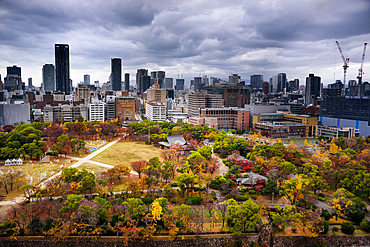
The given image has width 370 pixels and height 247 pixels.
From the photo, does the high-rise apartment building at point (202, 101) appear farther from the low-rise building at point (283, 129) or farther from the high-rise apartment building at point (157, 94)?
the low-rise building at point (283, 129)

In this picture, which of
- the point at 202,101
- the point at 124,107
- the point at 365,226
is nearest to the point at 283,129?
the point at 202,101

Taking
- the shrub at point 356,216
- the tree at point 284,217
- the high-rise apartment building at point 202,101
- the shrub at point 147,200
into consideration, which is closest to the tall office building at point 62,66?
the high-rise apartment building at point 202,101

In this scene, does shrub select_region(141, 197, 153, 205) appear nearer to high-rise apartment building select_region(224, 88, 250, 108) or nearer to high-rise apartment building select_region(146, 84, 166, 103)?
high-rise apartment building select_region(224, 88, 250, 108)

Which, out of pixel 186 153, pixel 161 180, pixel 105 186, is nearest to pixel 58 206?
pixel 105 186

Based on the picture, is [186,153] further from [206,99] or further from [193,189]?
[206,99]

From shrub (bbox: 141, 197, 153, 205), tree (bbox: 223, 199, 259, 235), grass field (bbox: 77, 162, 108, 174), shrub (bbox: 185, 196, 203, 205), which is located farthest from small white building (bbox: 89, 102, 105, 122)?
tree (bbox: 223, 199, 259, 235)
